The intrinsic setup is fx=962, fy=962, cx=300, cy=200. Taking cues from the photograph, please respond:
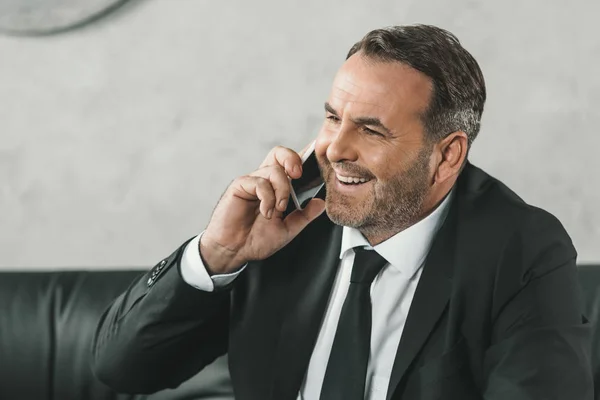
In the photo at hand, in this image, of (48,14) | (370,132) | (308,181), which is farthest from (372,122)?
(48,14)

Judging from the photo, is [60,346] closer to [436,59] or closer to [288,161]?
[288,161]

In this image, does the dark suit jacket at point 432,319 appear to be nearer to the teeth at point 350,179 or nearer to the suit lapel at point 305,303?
the suit lapel at point 305,303

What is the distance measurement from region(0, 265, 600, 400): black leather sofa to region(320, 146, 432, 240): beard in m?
0.59

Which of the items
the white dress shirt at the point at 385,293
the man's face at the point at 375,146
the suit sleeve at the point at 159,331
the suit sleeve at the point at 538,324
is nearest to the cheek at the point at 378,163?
the man's face at the point at 375,146

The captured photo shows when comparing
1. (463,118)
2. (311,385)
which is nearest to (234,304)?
(311,385)

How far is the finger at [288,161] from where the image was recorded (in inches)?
65.3

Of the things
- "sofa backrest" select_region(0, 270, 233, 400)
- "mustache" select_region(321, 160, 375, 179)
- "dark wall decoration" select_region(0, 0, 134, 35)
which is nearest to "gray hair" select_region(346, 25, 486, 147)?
"mustache" select_region(321, 160, 375, 179)

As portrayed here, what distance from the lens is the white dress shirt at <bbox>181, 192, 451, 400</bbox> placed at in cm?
163

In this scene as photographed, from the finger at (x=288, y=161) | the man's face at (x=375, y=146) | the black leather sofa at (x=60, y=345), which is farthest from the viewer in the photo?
the black leather sofa at (x=60, y=345)

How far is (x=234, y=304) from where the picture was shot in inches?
70.1

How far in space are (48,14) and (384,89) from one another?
49.8 inches

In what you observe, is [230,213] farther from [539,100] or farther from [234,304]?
[539,100]

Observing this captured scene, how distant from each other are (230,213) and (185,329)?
0.76 feet

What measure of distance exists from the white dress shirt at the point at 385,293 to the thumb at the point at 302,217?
71 mm
